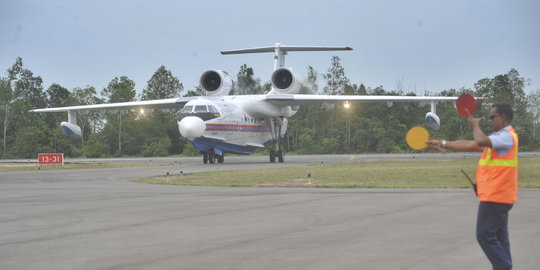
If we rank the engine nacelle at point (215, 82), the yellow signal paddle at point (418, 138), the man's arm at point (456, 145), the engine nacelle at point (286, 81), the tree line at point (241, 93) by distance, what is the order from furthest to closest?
the tree line at point (241, 93) → the engine nacelle at point (215, 82) → the engine nacelle at point (286, 81) → the yellow signal paddle at point (418, 138) → the man's arm at point (456, 145)

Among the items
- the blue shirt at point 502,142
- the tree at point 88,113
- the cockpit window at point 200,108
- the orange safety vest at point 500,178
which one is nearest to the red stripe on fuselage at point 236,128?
the cockpit window at point 200,108

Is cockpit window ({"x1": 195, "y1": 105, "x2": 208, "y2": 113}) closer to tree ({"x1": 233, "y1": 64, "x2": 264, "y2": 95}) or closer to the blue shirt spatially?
the blue shirt

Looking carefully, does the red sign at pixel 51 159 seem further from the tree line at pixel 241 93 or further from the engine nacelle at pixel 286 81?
the tree line at pixel 241 93

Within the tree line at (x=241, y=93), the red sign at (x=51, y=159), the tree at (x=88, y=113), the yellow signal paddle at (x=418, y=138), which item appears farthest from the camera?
the tree at (x=88, y=113)

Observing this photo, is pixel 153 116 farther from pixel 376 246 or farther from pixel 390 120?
pixel 376 246

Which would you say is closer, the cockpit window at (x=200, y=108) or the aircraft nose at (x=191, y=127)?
the aircraft nose at (x=191, y=127)

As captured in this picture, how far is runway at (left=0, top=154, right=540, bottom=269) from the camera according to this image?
20.1ft

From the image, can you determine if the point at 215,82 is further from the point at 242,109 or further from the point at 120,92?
the point at 120,92

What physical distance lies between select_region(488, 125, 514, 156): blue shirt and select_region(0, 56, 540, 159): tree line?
53.7 meters

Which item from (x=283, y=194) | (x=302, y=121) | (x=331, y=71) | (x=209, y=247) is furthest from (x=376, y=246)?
(x=331, y=71)

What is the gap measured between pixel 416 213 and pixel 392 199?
8.06 ft

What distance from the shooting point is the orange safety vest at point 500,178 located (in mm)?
4922

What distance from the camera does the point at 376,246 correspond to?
6902 mm

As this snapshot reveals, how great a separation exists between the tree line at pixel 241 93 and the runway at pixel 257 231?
46.3 metres
